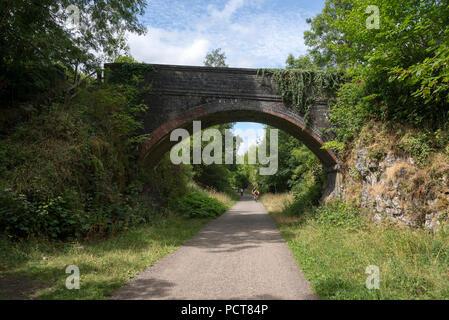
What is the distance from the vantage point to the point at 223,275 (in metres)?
4.54

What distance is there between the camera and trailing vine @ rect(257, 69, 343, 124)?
11539 millimetres

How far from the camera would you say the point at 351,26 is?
7785 millimetres

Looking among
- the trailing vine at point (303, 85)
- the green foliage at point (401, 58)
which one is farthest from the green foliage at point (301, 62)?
the green foliage at point (401, 58)

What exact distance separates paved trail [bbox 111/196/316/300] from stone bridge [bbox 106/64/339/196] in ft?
19.5

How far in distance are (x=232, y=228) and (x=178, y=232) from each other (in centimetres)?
231

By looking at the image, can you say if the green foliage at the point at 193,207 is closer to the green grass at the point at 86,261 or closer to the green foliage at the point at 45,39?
the green grass at the point at 86,261

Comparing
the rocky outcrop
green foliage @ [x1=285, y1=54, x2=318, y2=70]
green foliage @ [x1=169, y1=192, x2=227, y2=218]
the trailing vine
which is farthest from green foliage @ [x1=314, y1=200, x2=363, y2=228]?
green foliage @ [x1=285, y1=54, x2=318, y2=70]

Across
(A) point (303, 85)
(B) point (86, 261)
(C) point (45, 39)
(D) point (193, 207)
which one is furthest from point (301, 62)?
(B) point (86, 261)

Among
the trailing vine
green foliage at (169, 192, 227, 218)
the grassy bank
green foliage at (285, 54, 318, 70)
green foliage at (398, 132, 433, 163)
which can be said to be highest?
green foliage at (285, 54, 318, 70)

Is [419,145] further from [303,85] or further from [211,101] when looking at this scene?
[211,101]

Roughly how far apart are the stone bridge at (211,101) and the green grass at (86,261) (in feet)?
18.8

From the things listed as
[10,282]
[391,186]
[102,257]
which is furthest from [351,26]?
[10,282]

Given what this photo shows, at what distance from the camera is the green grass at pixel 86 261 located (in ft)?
12.6

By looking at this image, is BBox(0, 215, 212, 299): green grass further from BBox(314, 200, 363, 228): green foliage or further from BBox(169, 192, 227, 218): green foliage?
BBox(169, 192, 227, 218): green foliage
